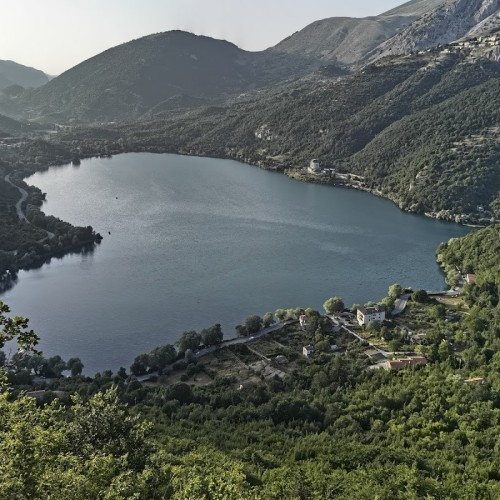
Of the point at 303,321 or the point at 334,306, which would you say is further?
the point at 334,306

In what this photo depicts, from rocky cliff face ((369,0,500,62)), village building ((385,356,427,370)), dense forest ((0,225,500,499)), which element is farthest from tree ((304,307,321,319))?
rocky cliff face ((369,0,500,62))

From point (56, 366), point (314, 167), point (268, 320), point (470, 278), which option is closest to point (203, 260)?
point (268, 320)

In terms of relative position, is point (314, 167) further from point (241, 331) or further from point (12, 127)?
point (12, 127)

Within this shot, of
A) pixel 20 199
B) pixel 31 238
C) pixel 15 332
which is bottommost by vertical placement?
pixel 31 238

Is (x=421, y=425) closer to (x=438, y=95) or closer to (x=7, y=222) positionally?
(x=7, y=222)

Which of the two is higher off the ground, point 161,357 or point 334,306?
point 334,306

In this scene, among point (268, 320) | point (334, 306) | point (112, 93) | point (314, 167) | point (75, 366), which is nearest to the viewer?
point (75, 366)

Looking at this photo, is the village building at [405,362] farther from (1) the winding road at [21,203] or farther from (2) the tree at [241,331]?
(1) the winding road at [21,203]

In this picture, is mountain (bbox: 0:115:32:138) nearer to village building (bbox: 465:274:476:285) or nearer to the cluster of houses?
the cluster of houses
